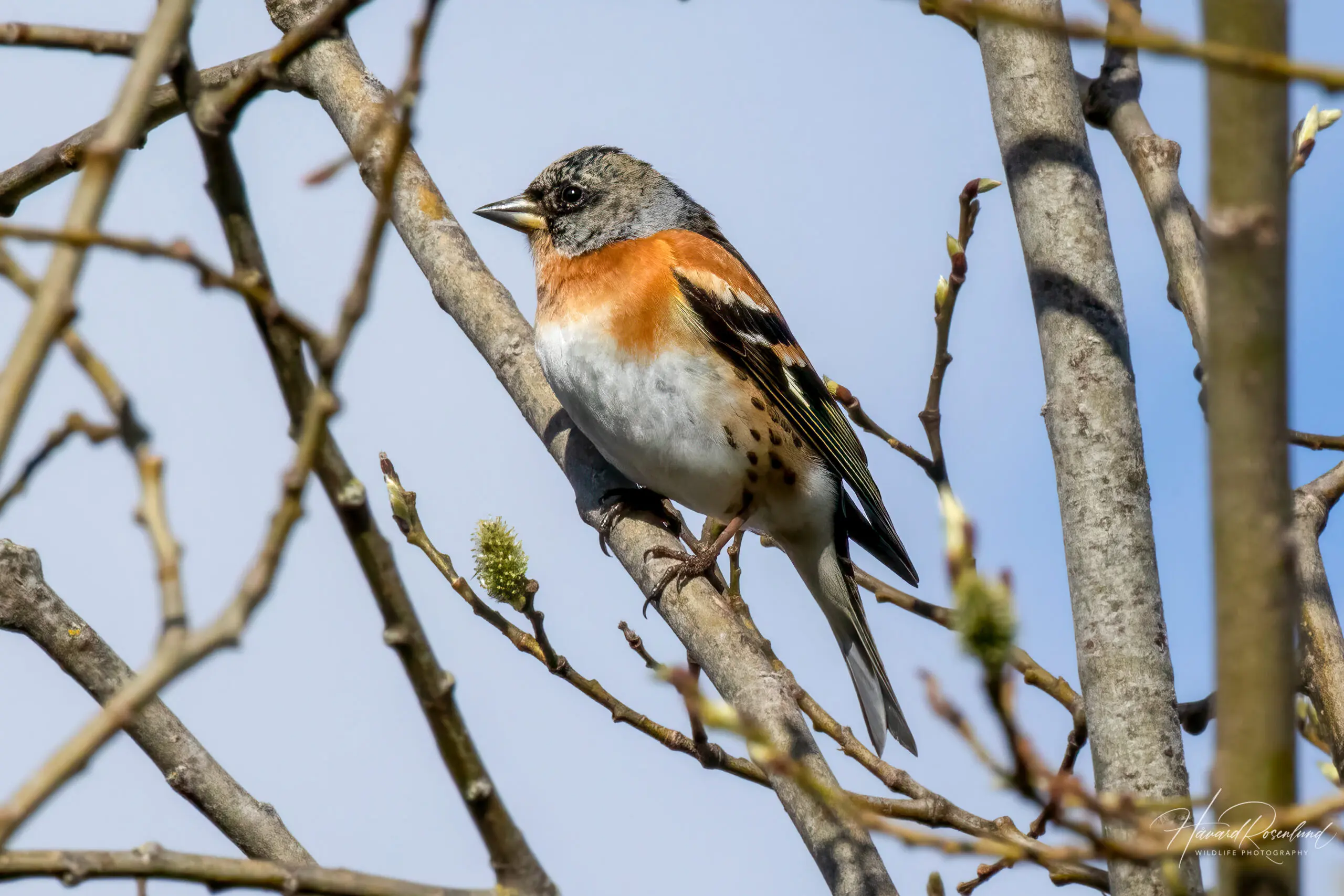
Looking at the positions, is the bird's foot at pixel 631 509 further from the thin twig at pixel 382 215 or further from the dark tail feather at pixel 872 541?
the thin twig at pixel 382 215

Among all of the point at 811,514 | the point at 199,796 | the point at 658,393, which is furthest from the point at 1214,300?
the point at 811,514

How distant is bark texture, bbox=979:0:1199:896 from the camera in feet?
10.9

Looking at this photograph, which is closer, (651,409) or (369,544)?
(369,544)

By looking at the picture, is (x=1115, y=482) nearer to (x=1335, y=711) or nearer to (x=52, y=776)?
(x=1335, y=711)

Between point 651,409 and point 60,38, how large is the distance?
3220 millimetres

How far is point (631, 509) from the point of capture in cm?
525

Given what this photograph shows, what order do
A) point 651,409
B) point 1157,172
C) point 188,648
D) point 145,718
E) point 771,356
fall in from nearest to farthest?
point 188,648
point 145,718
point 1157,172
point 651,409
point 771,356

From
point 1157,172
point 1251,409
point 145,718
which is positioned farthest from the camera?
point 1157,172

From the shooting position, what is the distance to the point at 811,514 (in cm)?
605

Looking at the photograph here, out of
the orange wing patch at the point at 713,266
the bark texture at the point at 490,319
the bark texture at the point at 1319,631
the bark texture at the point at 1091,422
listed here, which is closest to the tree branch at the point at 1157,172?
the bark texture at the point at 1091,422

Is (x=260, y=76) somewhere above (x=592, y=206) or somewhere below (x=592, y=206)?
below

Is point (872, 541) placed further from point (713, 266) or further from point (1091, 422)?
point (1091, 422)

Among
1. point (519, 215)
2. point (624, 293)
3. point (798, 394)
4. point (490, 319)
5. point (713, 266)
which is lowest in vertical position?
point (490, 319)

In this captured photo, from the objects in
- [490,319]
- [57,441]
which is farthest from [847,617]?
[57,441]
